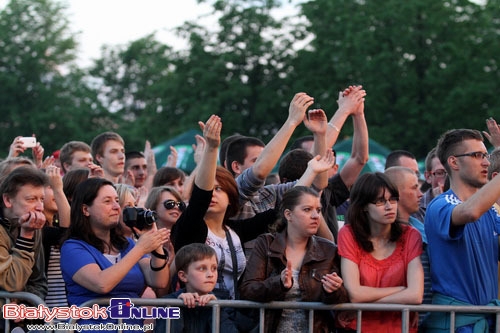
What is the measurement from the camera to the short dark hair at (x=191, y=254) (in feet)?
17.3

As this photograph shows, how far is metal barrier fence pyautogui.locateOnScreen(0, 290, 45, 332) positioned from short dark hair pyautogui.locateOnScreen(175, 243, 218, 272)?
85 centimetres

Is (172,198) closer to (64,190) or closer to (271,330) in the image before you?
(64,190)

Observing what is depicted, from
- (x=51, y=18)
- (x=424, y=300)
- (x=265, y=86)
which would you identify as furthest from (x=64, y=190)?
(x=51, y=18)

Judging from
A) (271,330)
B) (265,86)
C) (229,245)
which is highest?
(229,245)

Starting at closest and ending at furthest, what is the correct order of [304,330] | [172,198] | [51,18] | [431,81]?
[304,330], [172,198], [431,81], [51,18]

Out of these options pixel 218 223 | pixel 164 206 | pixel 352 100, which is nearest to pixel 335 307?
pixel 218 223

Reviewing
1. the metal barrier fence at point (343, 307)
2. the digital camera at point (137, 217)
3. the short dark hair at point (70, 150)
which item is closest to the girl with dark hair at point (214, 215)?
the digital camera at point (137, 217)

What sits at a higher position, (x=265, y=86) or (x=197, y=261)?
(x=197, y=261)

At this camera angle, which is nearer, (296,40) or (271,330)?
(271,330)

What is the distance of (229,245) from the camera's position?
5609 mm

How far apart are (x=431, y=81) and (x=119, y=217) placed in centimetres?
2419

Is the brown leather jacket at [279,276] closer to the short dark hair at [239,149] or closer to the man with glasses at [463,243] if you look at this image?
the man with glasses at [463,243]

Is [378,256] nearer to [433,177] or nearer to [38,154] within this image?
[433,177]

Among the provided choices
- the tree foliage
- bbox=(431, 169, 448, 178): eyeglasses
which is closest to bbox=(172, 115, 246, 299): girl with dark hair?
bbox=(431, 169, 448, 178): eyeglasses
